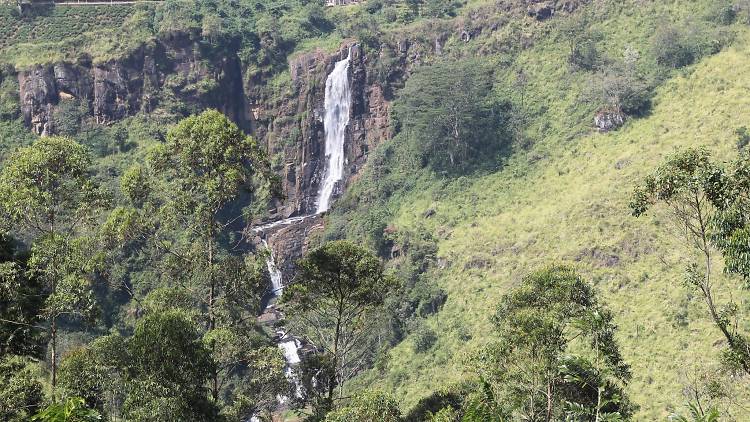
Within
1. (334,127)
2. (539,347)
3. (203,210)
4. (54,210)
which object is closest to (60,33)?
(334,127)

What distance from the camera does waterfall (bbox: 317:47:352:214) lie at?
189 feet

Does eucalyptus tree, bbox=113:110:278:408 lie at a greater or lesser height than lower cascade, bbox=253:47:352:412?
greater

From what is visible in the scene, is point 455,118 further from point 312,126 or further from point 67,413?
point 67,413

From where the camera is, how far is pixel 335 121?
59281mm

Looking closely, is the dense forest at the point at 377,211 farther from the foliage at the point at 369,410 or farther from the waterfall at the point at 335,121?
the waterfall at the point at 335,121

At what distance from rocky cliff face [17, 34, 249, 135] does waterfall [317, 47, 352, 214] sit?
9.20m

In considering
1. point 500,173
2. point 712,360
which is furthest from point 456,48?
point 712,360

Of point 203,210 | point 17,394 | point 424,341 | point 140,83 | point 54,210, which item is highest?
point 54,210

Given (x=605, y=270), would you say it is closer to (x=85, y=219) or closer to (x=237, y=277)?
(x=237, y=277)

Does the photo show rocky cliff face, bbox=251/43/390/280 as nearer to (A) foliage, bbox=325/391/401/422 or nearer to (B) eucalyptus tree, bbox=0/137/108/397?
(A) foliage, bbox=325/391/401/422

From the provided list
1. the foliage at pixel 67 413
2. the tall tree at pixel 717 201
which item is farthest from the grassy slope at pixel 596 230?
the foliage at pixel 67 413

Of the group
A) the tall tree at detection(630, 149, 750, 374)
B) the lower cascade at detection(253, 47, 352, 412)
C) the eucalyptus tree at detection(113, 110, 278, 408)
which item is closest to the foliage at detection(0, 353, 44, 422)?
the eucalyptus tree at detection(113, 110, 278, 408)

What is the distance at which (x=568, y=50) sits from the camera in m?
52.6

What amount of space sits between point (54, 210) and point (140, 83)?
49712mm
